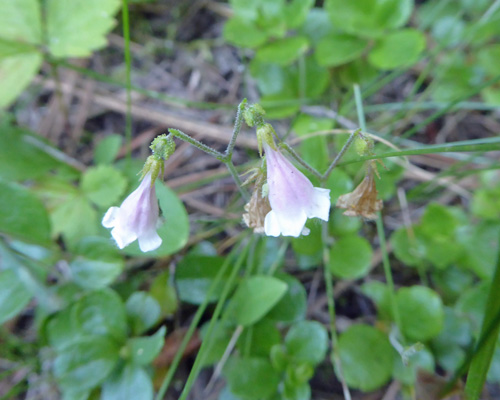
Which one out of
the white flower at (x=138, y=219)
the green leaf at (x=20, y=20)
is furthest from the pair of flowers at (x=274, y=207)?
the green leaf at (x=20, y=20)

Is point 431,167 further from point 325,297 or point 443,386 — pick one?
point 443,386

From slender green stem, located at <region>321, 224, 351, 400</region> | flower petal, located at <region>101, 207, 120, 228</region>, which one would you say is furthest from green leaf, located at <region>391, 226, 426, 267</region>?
flower petal, located at <region>101, 207, 120, 228</region>

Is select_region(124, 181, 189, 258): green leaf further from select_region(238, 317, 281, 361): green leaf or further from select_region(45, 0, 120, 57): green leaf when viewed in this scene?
select_region(45, 0, 120, 57): green leaf

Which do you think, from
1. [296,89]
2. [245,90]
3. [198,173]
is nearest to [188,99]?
[245,90]

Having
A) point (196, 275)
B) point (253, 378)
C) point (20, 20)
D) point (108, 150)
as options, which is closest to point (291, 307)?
point (253, 378)

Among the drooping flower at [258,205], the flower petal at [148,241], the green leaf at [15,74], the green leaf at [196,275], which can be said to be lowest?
the green leaf at [196,275]

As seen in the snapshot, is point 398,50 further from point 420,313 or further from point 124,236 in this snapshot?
point 124,236

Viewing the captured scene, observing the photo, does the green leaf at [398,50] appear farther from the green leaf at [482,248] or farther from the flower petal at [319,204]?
the flower petal at [319,204]

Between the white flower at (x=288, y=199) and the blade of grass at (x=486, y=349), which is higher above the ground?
the white flower at (x=288, y=199)
